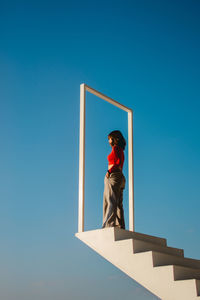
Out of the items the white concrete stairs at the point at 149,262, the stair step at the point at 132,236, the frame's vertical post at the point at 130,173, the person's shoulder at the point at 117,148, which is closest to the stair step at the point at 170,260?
the white concrete stairs at the point at 149,262

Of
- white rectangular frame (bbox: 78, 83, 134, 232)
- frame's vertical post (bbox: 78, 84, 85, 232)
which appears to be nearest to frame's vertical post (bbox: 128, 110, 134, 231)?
white rectangular frame (bbox: 78, 83, 134, 232)

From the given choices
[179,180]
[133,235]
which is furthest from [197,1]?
[133,235]

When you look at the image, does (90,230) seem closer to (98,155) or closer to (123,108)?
(98,155)

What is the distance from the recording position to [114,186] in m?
7.39

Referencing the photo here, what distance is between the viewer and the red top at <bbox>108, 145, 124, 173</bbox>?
294 inches

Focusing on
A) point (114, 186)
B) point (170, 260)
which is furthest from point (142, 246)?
point (114, 186)

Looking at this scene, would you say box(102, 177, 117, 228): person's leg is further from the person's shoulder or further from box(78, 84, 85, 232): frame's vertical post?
the person's shoulder

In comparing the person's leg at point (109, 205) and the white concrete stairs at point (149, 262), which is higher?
the person's leg at point (109, 205)

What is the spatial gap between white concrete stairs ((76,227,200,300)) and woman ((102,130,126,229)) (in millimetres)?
340

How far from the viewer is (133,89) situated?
12992 mm

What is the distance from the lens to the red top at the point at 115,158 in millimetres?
7473

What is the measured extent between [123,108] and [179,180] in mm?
4348

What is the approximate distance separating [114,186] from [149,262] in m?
1.39

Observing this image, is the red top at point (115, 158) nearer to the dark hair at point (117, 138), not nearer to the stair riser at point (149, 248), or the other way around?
the dark hair at point (117, 138)
